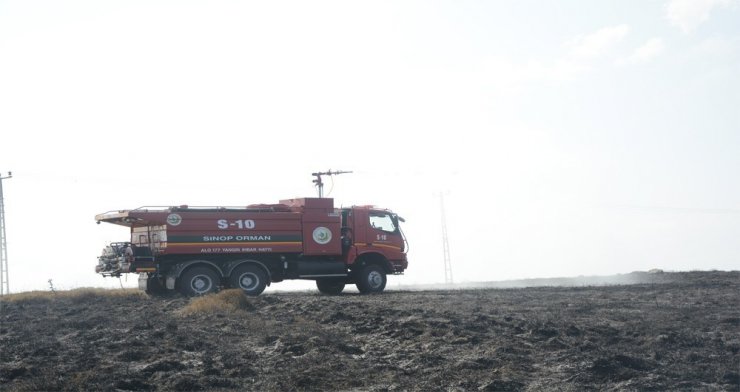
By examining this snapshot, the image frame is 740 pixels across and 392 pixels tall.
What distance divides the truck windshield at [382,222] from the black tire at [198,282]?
5877mm

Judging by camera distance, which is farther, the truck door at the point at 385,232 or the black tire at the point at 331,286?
the black tire at the point at 331,286

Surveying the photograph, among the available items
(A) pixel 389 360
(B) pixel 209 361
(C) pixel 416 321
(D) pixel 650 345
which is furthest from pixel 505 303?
(B) pixel 209 361

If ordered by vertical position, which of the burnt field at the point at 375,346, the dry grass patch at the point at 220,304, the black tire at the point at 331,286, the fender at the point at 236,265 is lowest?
the burnt field at the point at 375,346

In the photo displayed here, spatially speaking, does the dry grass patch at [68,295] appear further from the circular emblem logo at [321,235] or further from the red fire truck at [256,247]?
the circular emblem logo at [321,235]

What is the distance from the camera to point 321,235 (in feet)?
98.6

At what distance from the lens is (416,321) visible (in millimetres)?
19094

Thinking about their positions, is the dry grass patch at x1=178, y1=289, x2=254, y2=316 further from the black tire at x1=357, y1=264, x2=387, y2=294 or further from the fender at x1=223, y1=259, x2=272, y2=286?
the black tire at x1=357, y1=264, x2=387, y2=294

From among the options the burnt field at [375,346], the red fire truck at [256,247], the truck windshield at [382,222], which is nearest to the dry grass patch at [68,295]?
the red fire truck at [256,247]

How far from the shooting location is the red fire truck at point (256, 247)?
27766mm

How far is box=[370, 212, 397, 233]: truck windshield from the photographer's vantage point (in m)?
31.4

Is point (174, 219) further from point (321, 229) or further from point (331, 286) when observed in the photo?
point (331, 286)

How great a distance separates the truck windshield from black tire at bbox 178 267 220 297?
588 centimetres

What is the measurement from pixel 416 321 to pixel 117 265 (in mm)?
12302

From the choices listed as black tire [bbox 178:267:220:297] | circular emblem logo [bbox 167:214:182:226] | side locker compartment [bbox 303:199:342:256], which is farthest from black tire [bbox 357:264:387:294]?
circular emblem logo [bbox 167:214:182:226]
